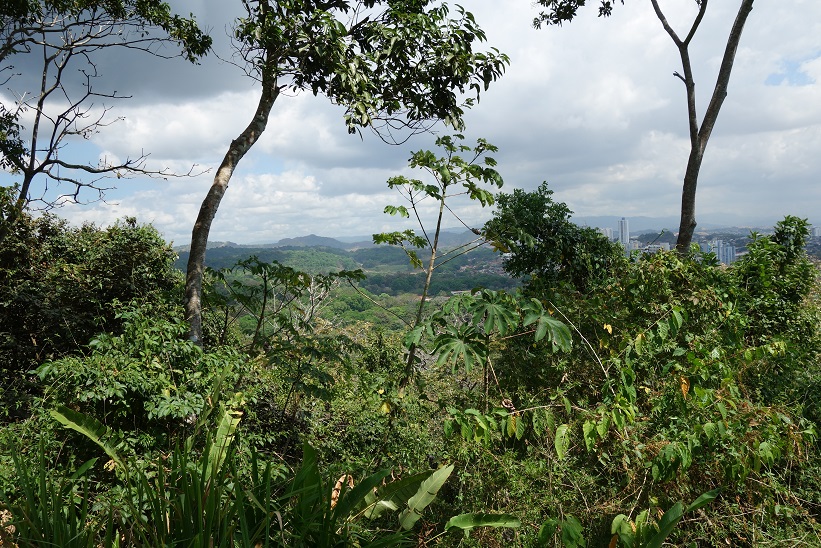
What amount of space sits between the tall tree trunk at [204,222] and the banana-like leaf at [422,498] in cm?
283

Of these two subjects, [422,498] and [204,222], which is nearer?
[422,498]

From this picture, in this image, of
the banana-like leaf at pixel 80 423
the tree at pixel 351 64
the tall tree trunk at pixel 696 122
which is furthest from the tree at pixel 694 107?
→ the banana-like leaf at pixel 80 423

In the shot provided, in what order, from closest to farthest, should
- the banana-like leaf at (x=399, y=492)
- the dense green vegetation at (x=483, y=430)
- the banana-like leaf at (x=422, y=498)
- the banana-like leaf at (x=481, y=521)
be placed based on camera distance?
the dense green vegetation at (x=483, y=430) < the banana-like leaf at (x=481, y=521) < the banana-like leaf at (x=422, y=498) < the banana-like leaf at (x=399, y=492)

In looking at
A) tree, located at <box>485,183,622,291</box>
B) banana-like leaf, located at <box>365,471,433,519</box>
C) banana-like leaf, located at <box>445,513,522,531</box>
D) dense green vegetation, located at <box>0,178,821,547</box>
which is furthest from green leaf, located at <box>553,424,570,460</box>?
tree, located at <box>485,183,622,291</box>

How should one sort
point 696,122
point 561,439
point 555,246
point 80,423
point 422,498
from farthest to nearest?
point 555,246
point 696,122
point 80,423
point 422,498
point 561,439

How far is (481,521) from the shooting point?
2283mm

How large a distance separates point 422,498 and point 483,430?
1.50 feet

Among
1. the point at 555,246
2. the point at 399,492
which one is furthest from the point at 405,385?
the point at 555,246

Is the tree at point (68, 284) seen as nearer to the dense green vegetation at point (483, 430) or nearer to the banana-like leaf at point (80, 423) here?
the dense green vegetation at point (483, 430)

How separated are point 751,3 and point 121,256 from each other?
28.9ft

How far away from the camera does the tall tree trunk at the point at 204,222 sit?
14.9 feet

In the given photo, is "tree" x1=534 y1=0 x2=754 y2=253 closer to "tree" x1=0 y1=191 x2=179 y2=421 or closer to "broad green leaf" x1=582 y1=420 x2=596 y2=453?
"broad green leaf" x1=582 y1=420 x2=596 y2=453

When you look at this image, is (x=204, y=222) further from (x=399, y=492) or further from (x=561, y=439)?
(x=561, y=439)

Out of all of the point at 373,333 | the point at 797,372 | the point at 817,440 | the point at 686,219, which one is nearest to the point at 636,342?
the point at 817,440
